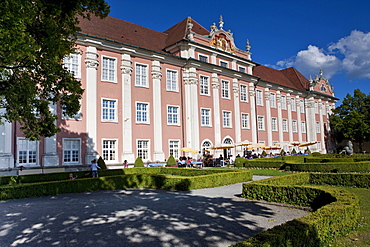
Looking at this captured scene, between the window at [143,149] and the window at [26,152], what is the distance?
8536mm

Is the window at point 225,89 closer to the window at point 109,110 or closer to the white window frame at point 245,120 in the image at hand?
the white window frame at point 245,120

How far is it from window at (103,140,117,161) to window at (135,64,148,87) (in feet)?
20.0

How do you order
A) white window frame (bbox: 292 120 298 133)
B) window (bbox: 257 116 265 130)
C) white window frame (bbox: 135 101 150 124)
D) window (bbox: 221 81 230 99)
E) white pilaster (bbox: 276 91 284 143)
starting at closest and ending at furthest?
white window frame (bbox: 135 101 150 124) → window (bbox: 221 81 230 99) → window (bbox: 257 116 265 130) → white pilaster (bbox: 276 91 284 143) → white window frame (bbox: 292 120 298 133)

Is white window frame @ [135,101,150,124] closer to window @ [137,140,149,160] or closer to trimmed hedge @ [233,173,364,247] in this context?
window @ [137,140,149,160]

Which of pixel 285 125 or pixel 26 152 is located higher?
pixel 285 125

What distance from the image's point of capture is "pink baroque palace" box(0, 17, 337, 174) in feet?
73.6

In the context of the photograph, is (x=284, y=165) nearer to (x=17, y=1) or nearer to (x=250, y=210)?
(x=250, y=210)

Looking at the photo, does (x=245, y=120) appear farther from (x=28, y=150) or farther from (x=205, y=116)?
(x=28, y=150)

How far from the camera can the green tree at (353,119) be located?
4866 centimetres

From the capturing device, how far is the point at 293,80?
5222 centimetres

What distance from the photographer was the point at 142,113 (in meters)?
26.7

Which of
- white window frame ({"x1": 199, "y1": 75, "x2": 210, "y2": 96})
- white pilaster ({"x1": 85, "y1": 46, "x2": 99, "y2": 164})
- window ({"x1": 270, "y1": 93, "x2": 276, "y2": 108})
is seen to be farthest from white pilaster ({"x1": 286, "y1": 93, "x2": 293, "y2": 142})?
white pilaster ({"x1": 85, "y1": 46, "x2": 99, "y2": 164})

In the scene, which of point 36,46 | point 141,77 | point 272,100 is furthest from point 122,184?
point 272,100

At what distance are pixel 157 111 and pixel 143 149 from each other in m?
3.94
